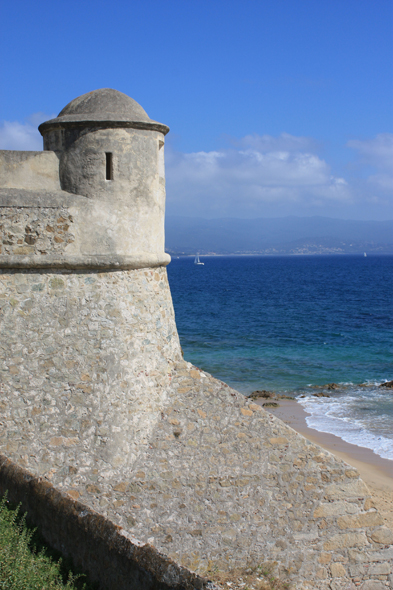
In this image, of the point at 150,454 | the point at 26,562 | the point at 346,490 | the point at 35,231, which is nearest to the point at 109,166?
the point at 35,231

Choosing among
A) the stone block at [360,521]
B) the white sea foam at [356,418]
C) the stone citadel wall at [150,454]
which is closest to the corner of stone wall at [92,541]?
the stone citadel wall at [150,454]

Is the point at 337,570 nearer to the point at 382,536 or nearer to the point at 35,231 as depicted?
the point at 382,536

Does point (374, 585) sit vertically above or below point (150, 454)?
below

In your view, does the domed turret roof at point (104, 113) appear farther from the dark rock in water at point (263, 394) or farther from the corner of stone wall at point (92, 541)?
the dark rock in water at point (263, 394)

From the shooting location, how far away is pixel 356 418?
19484 mm

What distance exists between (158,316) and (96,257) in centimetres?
137

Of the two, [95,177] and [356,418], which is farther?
[356,418]

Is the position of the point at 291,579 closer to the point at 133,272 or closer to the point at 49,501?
the point at 49,501

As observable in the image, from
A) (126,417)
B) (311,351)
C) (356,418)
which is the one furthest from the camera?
(311,351)

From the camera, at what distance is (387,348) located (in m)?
31.8

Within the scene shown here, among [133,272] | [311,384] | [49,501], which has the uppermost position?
[133,272]

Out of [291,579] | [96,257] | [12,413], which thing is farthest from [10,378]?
[291,579]

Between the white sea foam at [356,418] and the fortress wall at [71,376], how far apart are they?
11.7m

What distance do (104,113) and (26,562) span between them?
5.86 meters
